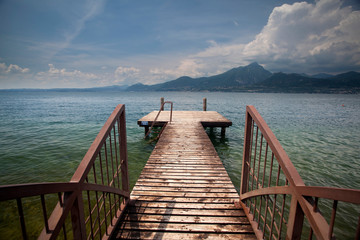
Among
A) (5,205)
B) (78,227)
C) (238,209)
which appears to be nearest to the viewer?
(78,227)

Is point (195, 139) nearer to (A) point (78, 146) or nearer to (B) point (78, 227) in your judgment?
(B) point (78, 227)

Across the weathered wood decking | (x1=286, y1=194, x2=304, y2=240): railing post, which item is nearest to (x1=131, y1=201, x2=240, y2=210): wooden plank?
the weathered wood decking

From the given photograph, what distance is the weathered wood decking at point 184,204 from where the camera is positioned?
104 inches

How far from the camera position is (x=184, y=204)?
3.31m

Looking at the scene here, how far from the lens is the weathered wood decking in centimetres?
265

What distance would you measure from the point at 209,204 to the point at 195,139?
15.5 ft

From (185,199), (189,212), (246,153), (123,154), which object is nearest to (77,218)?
(123,154)

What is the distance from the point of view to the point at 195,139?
798 centimetres

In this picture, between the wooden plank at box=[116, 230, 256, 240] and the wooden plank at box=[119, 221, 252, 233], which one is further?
the wooden plank at box=[119, 221, 252, 233]

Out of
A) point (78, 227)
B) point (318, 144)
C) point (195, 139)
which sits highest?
point (78, 227)

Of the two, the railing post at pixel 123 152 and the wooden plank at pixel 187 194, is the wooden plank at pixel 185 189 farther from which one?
the railing post at pixel 123 152

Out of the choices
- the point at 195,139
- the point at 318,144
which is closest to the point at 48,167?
the point at 195,139

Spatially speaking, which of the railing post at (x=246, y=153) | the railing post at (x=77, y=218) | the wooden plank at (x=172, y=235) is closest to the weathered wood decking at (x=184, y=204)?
the wooden plank at (x=172, y=235)

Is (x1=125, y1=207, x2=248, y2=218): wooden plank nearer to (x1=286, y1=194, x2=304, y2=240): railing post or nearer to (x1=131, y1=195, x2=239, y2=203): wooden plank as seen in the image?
(x1=131, y1=195, x2=239, y2=203): wooden plank
